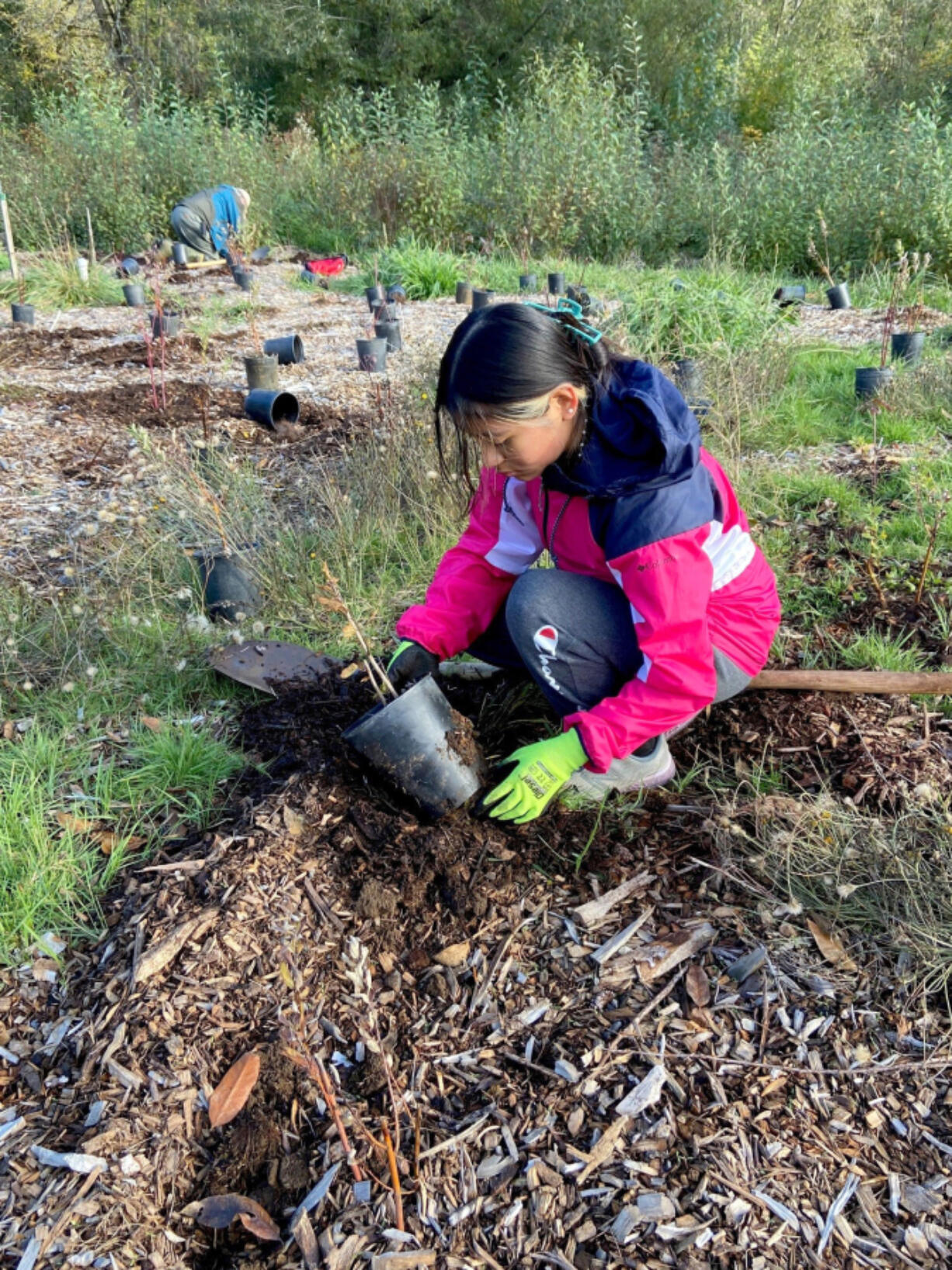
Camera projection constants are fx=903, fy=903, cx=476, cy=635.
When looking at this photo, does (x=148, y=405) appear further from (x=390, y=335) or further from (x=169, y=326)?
(x=390, y=335)

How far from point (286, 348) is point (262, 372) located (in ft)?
2.61

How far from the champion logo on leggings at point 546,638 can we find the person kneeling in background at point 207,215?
825cm

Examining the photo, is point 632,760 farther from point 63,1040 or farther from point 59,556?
point 59,556

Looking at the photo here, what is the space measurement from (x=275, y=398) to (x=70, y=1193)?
3.64 metres

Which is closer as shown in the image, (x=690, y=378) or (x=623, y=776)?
(x=623, y=776)

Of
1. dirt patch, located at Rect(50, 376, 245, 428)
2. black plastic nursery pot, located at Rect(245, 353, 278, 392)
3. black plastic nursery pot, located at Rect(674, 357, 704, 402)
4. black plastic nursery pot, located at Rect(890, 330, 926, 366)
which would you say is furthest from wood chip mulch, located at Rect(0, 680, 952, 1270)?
black plastic nursery pot, located at Rect(890, 330, 926, 366)

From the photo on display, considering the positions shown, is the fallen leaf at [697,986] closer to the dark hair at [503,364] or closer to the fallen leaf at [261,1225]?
the fallen leaf at [261,1225]

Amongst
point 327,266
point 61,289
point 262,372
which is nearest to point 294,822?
point 262,372

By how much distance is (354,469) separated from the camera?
3.61 m

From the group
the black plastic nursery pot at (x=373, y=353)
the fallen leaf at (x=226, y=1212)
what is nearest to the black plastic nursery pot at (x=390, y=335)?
the black plastic nursery pot at (x=373, y=353)

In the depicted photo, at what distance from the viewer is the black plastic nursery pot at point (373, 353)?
215 inches

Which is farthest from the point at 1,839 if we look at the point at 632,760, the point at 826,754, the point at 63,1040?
the point at 826,754

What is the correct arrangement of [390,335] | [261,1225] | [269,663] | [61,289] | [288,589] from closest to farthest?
[261,1225], [269,663], [288,589], [390,335], [61,289]

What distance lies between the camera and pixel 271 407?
444 centimetres
